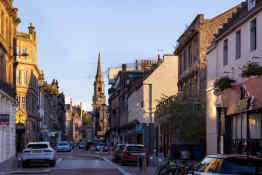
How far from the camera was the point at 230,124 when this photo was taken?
26844mm

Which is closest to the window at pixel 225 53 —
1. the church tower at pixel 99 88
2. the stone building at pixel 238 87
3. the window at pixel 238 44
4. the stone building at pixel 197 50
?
the stone building at pixel 238 87

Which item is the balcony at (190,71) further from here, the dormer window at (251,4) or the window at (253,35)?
the window at (253,35)

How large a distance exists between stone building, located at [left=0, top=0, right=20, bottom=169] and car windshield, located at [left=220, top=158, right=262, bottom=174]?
2736 cm

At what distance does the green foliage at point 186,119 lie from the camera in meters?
35.1

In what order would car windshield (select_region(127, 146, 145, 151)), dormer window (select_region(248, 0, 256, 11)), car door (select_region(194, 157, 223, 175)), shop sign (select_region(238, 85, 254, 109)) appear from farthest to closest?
car windshield (select_region(127, 146, 145, 151)), dormer window (select_region(248, 0, 256, 11)), shop sign (select_region(238, 85, 254, 109)), car door (select_region(194, 157, 223, 175))

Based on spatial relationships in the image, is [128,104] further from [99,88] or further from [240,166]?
[99,88]

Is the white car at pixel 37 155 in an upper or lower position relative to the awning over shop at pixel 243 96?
lower

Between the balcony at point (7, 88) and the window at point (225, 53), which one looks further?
the balcony at point (7, 88)

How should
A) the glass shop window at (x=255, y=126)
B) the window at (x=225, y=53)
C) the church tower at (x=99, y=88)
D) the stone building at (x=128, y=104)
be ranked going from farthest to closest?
the church tower at (x=99, y=88) < the stone building at (x=128, y=104) < the window at (x=225, y=53) < the glass shop window at (x=255, y=126)

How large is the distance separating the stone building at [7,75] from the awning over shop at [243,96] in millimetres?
17064

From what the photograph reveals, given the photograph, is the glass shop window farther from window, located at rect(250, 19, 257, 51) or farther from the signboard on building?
the signboard on building

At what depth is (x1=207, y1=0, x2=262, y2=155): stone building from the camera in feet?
72.9

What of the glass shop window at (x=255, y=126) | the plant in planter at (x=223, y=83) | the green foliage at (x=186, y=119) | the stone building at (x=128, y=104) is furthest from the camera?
the stone building at (x=128, y=104)

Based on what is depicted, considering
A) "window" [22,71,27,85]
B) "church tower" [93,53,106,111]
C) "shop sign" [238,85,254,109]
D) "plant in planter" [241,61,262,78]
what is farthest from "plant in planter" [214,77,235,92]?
"church tower" [93,53,106,111]
